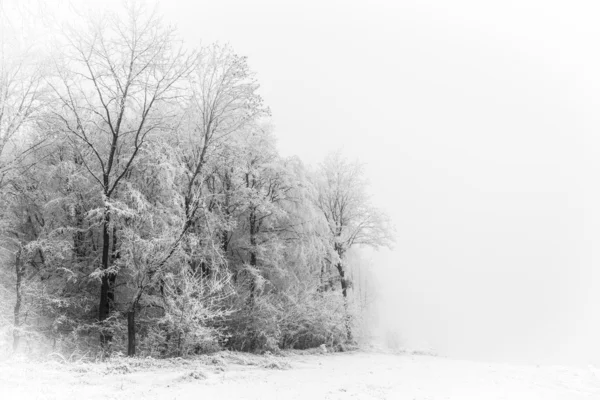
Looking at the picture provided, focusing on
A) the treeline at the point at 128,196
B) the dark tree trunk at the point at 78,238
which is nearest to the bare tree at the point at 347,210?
the treeline at the point at 128,196

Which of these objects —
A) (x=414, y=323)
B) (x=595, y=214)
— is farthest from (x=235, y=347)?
(x=595, y=214)

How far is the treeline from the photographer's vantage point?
15.1 metres

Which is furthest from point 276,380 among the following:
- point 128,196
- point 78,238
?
point 78,238

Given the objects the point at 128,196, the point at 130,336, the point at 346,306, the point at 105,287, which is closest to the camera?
the point at 130,336

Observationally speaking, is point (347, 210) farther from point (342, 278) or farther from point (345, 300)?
point (345, 300)

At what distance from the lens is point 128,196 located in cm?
1650

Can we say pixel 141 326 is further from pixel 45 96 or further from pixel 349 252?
pixel 349 252

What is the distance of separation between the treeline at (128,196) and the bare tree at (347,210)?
8.54 m

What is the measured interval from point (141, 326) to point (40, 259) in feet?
19.5

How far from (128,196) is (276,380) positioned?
1001 centimetres

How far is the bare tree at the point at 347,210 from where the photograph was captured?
3048cm

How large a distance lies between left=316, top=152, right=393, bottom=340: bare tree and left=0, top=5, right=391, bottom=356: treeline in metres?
8.54

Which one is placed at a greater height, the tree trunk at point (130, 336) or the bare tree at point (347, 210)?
the bare tree at point (347, 210)

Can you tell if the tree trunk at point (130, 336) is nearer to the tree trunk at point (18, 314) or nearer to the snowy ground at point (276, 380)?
the snowy ground at point (276, 380)
